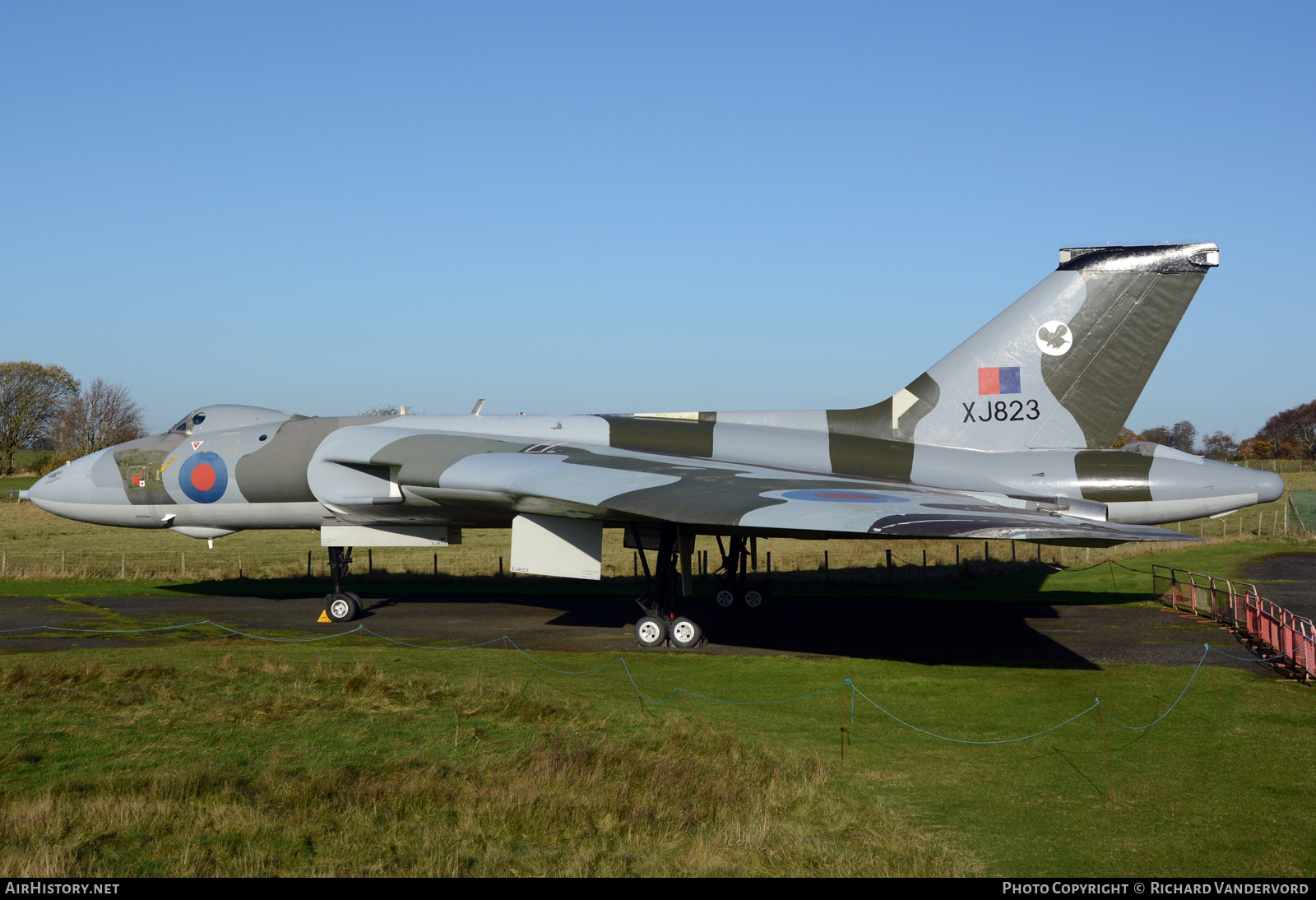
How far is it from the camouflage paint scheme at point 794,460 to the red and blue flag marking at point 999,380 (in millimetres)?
29

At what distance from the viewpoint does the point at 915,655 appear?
15.2 meters

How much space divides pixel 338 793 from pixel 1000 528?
291 inches

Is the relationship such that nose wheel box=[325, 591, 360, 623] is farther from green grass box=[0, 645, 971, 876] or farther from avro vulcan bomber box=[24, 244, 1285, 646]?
green grass box=[0, 645, 971, 876]

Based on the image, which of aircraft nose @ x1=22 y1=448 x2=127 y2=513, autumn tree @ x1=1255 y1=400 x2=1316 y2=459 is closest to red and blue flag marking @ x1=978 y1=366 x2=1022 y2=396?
aircraft nose @ x1=22 y1=448 x2=127 y2=513

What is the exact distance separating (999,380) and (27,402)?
73313 millimetres

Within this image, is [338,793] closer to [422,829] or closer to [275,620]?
[422,829]

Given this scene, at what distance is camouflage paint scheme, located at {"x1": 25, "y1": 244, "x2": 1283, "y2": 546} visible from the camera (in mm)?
14383

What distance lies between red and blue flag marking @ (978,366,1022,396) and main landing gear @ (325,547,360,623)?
12885 millimetres

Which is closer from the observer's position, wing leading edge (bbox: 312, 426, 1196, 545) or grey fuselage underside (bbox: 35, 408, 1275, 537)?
wing leading edge (bbox: 312, 426, 1196, 545)

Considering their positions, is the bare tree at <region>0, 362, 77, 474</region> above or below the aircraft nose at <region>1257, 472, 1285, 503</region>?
above

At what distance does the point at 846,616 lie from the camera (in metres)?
20.0

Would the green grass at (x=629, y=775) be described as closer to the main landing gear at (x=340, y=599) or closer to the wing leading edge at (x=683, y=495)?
the wing leading edge at (x=683, y=495)

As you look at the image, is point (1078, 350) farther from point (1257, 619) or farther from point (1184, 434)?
point (1184, 434)
